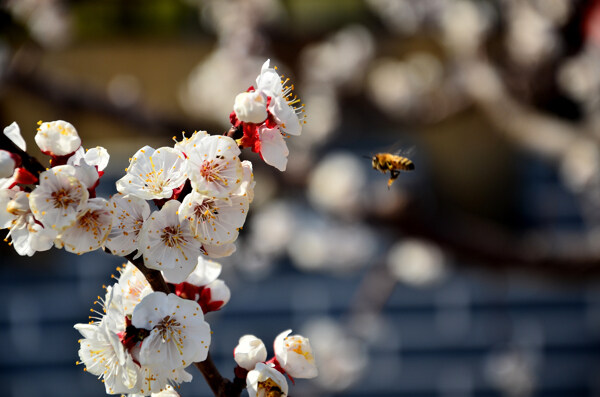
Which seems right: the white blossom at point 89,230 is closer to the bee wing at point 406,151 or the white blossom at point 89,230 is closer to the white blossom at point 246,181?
the white blossom at point 246,181

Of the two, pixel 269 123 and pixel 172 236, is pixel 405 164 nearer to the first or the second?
pixel 269 123

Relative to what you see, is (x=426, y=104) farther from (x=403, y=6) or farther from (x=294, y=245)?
(x=294, y=245)

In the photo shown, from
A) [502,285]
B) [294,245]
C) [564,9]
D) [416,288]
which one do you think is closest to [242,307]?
[294,245]

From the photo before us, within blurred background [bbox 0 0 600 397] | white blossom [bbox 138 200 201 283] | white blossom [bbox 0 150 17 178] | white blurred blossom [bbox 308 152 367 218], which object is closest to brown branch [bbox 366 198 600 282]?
white blurred blossom [bbox 308 152 367 218]

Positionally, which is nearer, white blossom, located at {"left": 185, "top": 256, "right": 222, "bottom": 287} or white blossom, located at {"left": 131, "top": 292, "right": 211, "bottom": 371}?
white blossom, located at {"left": 131, "top": 292, "right": 211, "bottom": 371}

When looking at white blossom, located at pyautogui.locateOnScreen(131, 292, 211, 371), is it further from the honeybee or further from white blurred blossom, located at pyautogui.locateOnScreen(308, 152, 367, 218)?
white blurred blossom, located at pyautogui.locateOnScreen(308, 152, 367, 218)

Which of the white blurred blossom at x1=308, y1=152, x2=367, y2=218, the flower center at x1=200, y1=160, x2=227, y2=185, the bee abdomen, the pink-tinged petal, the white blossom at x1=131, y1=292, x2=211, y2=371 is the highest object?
the white blurred blossom at x1=308, y1=152, x2=367, y2=218

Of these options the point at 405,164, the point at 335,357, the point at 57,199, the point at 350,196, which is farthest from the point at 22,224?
the point at 335,357
